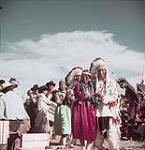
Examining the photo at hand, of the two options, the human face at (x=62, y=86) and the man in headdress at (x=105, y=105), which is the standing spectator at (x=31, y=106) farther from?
the man in headdress at (x=105, y=105)

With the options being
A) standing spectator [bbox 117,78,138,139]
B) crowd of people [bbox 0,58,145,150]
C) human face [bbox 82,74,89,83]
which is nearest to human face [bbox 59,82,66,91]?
crowd of people [bbox 0,58,145,150]

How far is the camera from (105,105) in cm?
254

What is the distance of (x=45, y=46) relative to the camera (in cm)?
262

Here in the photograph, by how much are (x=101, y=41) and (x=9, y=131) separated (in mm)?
991

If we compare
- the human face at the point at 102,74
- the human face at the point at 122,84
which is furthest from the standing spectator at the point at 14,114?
the human face at the point at 122,84

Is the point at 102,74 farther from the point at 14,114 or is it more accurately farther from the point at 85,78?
the point at 14,114

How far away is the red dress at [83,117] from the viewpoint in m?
2.53

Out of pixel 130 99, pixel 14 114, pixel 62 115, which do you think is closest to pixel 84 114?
pixel 62 115

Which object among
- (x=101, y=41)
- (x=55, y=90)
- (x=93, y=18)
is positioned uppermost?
(x=93, y=18)

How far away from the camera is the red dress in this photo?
8.29 ft

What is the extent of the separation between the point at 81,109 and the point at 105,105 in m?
0.19

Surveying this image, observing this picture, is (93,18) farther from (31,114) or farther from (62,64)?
(31,114)

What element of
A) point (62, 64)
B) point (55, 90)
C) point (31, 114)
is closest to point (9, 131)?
point (31, 114)

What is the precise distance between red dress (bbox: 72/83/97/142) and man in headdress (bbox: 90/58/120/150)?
0.05 meters
